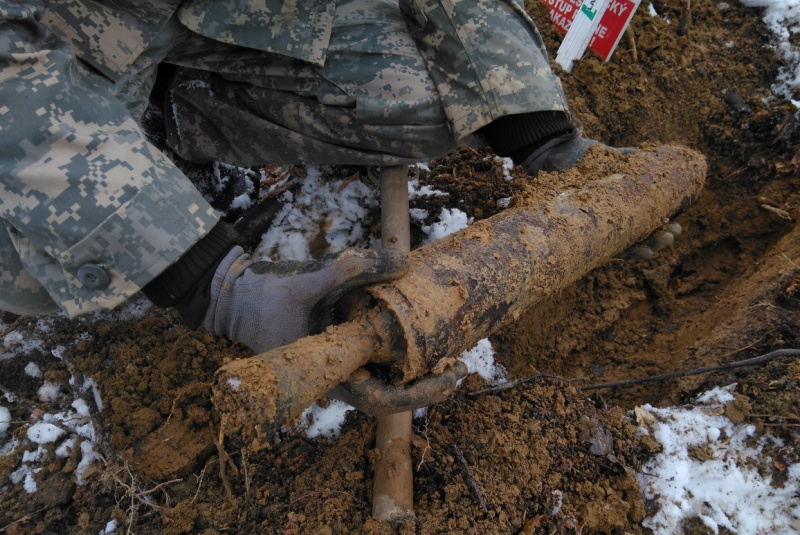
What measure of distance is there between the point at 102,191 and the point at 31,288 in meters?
0.42

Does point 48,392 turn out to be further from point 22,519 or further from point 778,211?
point 778,211

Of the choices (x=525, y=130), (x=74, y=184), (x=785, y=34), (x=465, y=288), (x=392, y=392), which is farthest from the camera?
(x=785, y=34)

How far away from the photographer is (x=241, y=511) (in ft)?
4.73

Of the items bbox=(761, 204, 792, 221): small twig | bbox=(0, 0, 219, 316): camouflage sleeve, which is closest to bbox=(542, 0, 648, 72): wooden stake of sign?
bbox=(761, 204, 792, 221): small twig

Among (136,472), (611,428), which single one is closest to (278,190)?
(136,472)

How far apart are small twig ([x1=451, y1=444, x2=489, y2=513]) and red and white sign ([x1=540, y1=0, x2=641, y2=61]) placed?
2344 millimetres

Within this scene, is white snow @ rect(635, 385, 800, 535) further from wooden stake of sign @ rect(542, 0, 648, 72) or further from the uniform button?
wooden stake of sign @ rect(542, 0, 648, 72)

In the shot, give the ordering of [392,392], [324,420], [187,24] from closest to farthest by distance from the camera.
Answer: [392,392]
[187,24]
[324,420]


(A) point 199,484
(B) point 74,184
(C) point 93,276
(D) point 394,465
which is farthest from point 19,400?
(D) point 394,465

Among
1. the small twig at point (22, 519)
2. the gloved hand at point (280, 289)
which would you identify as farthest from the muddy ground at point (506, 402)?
the gloved hand at point (280, 289)

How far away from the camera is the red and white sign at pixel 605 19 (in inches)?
98.8

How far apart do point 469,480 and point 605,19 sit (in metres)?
2.49

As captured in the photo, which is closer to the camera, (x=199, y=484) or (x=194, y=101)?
(x=199, y=484)

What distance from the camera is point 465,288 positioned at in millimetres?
1297
